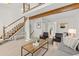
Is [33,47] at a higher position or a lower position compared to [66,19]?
lower

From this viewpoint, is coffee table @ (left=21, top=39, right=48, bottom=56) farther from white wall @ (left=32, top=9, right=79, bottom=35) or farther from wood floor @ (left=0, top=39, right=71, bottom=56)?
white wall @ (left=32, top=9, right=79, bottom=35)

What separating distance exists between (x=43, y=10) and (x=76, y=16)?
25.0 inches

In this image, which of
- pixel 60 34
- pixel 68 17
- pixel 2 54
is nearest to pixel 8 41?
pixel 2 54

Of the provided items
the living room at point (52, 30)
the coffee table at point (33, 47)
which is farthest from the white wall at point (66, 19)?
the coffee table at point (33, 47)

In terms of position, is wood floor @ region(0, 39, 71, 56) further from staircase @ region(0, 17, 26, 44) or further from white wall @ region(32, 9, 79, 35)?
white wall @ region(32, 9, 79, 35)

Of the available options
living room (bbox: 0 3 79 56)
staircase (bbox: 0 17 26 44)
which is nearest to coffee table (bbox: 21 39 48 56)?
living room (bbox: 0 3 79 56)

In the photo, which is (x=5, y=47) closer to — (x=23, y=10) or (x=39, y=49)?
(x=39, y=49)

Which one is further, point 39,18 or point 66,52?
Answer: point 39,18

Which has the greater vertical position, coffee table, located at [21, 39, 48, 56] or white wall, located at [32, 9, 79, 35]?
white wall, located at [32, 9, 79, 35]

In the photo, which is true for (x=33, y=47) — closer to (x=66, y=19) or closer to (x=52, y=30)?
(x=52, y=30)

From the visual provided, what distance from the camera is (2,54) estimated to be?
4.25 feet

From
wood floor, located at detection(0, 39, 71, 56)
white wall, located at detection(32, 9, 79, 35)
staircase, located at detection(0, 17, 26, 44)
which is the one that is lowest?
wood floor, located at detection(0, 39, 71, 56)

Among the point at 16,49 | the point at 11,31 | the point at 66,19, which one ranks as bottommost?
the point at 16,49

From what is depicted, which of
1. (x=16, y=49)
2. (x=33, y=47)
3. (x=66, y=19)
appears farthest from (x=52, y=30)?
(x=16, y=49)
